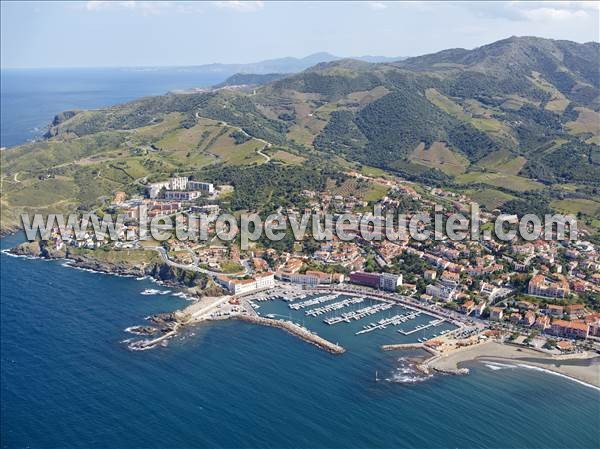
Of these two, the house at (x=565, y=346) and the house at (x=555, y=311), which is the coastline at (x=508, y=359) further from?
the house at (x=555, y=311)

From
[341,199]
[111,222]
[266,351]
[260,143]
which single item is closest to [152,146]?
[260,143]

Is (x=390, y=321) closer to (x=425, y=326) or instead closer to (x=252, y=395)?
(x=425, y=326)

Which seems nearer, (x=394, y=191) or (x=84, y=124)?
(x=394, y=191)

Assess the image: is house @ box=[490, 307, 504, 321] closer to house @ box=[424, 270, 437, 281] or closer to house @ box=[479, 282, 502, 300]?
house @ box=[479, 282, 502, 300]

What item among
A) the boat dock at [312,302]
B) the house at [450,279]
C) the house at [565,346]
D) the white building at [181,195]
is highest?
the white building at [181,195]

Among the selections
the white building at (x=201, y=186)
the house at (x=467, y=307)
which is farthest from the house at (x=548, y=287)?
the white building at (x=201, y=186)

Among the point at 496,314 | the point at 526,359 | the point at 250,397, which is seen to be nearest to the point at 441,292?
the point at 496,314

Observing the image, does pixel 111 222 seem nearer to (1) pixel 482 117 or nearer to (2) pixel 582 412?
(2) pixel 582 412
